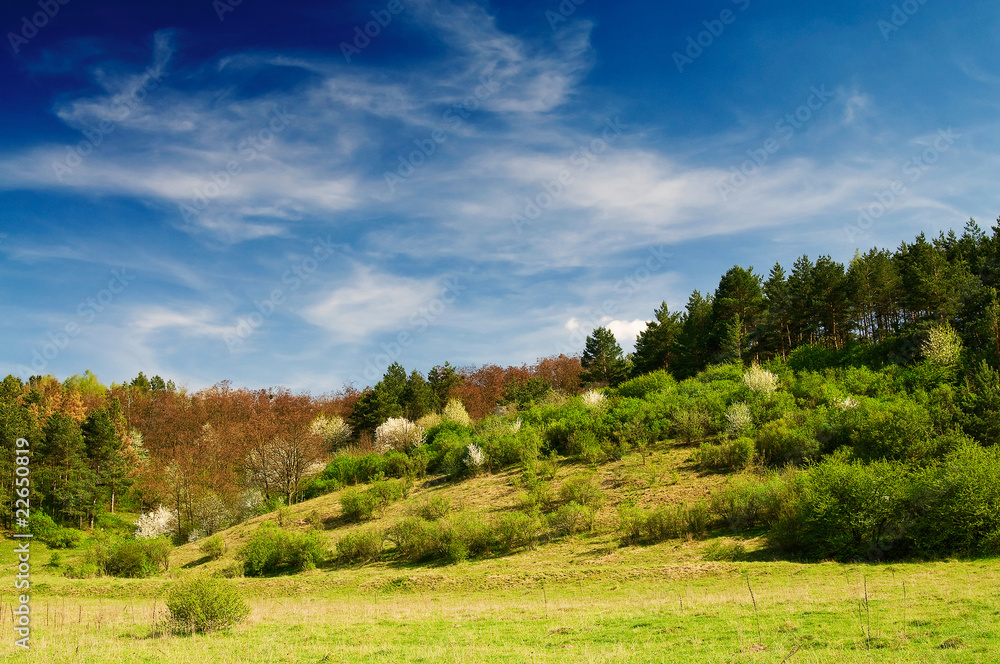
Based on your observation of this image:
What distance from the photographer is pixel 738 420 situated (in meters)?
30.1

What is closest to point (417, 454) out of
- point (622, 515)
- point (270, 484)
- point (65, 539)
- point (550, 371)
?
point (270, 484)

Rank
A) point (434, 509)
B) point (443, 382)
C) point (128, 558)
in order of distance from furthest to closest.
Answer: point (443, 382), point (434, 509), point (128, 558)

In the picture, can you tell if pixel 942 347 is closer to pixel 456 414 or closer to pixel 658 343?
Result: pixel 658 343

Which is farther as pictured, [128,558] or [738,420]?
[738,420]

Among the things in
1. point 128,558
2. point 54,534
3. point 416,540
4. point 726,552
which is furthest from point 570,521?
point 54,534

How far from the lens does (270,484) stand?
145 ft

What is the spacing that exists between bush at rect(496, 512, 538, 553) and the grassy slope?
770 millimetres

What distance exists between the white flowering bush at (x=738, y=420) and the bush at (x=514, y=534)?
41.1ft

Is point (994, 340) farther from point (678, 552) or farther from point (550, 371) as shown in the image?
point (550, 371)

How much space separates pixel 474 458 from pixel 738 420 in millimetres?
14484

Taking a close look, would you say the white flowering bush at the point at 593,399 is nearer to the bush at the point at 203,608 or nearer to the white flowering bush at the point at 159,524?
the bush at the point at 203,608

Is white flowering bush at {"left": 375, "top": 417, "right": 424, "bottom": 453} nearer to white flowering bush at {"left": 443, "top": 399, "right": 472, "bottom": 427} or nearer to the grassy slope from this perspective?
white flowering bush at {"left": 443, "top": 399, "right": 472, "bottom": 427}

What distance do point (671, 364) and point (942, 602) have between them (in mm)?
42457

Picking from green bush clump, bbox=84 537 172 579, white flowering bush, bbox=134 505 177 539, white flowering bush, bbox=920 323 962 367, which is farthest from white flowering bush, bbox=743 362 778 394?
white flowering bush, bbox=134 505 177 539
